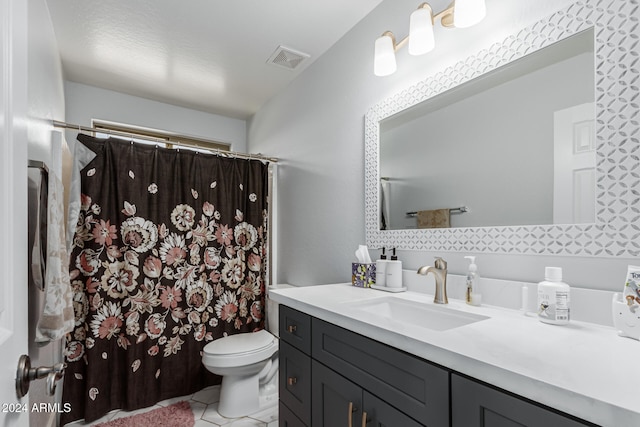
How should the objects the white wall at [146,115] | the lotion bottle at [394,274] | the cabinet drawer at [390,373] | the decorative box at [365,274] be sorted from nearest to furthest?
the cabinet drawer at [390,373], the lotion bottle at [394,274], the decorative box at [365,274], the white wall at [146,115]

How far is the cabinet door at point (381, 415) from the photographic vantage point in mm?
802

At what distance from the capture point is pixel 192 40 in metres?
2.09

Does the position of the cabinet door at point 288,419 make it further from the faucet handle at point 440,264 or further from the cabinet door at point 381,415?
the faucet handle at point 440,264

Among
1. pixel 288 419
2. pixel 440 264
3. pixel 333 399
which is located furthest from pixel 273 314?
pixel 440 264

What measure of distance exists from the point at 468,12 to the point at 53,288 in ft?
5.78

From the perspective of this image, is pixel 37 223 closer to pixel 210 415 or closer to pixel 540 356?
pixel 540 356

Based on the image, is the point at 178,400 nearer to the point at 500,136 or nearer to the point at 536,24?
the point at 500,136

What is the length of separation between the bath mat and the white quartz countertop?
1.51 metres

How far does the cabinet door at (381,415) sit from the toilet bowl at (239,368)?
1177 mm

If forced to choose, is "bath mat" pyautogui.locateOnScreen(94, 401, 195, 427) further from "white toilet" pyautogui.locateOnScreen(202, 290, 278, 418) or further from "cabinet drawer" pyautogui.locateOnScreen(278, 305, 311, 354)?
"cabinet drawer" pyautogui.locateOnScreen(278, 305, 311, 354)

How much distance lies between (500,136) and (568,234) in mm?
426

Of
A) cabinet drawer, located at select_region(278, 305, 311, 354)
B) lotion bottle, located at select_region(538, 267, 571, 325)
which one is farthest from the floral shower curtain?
lotion bottle, located at select_region(538, 267, 571, 325)

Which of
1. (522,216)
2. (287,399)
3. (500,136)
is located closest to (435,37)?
(500,136)

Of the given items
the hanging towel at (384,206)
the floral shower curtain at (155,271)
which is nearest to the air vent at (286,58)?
the floral shower curtain at (155,271)
